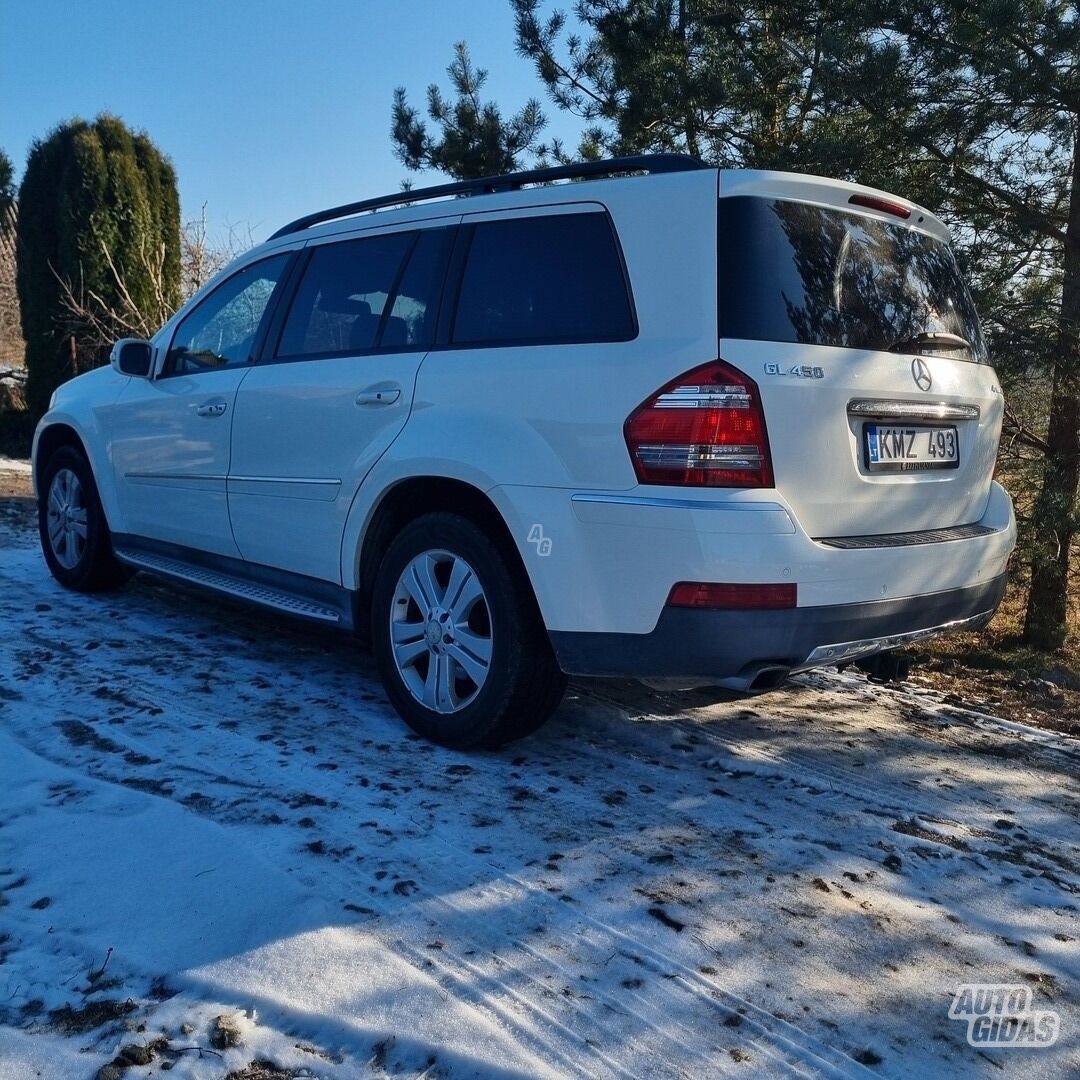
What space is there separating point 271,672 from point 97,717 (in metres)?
0.84

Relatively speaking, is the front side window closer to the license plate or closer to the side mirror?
the side mirror

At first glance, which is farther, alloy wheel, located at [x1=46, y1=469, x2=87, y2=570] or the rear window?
alloy wheel, located at [x1=46, y1=469, x2=87, y2=570]

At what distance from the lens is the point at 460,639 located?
3520 mm

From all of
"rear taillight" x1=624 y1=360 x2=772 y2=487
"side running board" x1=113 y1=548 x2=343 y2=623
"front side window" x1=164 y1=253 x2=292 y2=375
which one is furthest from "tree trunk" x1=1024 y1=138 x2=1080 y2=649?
"front side window" x1=164 y1=253 x2=292 y2=375

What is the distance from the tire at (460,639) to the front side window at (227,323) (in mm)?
1545

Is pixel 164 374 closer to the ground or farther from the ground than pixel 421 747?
farther from the ground

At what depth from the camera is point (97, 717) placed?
3.76m

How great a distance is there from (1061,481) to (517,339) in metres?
3.52

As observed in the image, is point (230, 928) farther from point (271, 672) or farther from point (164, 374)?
point (164, 374)

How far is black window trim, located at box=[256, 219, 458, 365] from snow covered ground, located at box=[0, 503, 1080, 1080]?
1354 millimetres

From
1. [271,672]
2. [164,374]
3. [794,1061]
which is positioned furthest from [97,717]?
→ [794,1061]

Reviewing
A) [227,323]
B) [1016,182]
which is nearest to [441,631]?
[227,323]

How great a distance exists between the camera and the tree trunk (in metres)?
5.30

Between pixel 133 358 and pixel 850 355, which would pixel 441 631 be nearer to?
pixel 850 355
